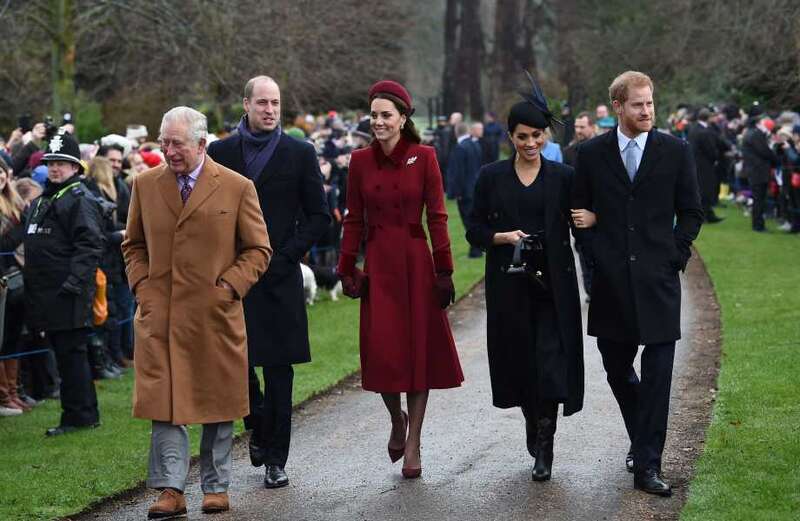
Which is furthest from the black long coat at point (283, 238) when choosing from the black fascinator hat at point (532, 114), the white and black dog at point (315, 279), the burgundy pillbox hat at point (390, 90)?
the white and black dog at point (315, 279)

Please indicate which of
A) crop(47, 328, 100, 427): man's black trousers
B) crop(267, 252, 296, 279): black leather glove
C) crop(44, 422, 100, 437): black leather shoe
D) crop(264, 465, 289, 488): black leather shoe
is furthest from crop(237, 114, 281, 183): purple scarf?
crop(44, 422, 100, 437): black leather shoe

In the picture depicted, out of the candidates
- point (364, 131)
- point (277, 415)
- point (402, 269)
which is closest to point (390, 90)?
point (402, 269)

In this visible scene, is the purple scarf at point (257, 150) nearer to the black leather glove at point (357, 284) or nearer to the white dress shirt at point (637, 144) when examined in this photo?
the black leather glove at point (357, 284)

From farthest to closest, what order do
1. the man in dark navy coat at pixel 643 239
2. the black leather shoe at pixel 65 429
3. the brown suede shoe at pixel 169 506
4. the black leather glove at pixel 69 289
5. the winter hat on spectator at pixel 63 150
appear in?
1. the winter hat on spectator at pixel 63 150
2. the black leather shoe at pixel 65 429
3. the black leather glove at pixel 69 289
4. the man in dark navy coat at pixel 643 239
5. the brown suede shoe at pixel 169 506

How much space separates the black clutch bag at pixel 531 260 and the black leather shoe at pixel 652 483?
116 centimetres

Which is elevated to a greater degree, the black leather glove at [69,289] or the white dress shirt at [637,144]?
the white dress shirt at [637,144]

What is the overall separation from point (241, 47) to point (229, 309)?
19.0m

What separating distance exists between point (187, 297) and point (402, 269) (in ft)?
4.60

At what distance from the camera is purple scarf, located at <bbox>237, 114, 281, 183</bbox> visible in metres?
8.20

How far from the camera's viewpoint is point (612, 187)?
7.88 m

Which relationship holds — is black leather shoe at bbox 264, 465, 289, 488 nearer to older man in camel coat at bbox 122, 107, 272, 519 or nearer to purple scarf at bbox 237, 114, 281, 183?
older man in camel coat at bbox 122, 107, 272, 519

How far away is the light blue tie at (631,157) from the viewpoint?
7.86 m

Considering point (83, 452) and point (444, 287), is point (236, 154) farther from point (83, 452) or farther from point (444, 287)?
point (83, 452)

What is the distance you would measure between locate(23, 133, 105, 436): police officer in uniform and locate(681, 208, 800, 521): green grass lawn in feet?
14.1
